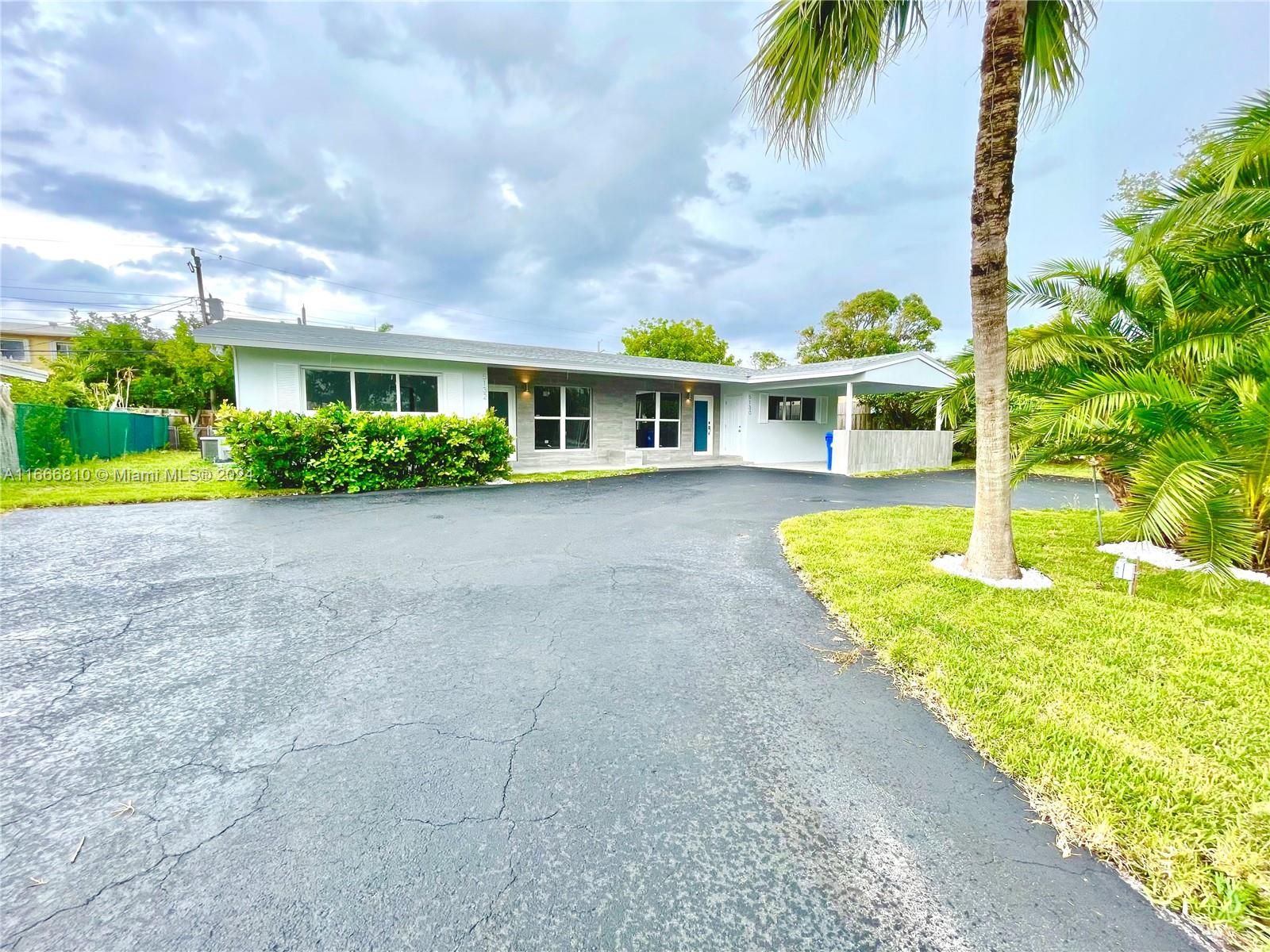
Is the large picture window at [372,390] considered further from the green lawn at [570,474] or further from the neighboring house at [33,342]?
the neighboring house at [33,342]

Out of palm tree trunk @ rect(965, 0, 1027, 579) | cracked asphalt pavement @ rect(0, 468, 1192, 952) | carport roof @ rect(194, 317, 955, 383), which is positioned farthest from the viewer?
carport roof @ rect(194, 317, 955, 383)

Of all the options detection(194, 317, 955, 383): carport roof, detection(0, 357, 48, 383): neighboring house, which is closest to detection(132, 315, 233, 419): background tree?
detection(0, 357, 48, 383): neighboring house

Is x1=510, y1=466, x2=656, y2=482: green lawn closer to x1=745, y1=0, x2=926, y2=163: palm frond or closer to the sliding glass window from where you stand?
the sliding glass window

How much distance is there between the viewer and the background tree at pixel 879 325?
87.8 ft

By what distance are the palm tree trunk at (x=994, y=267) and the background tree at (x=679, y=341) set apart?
1249 inches

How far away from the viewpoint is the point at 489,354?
1291 centimetres

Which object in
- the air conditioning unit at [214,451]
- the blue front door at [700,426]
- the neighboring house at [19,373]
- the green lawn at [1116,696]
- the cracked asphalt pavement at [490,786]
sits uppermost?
the neighboring house at [19,373]

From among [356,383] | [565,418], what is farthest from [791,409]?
[356,383]

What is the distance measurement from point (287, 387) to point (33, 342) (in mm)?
37973

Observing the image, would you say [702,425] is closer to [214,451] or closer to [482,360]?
[482,360]

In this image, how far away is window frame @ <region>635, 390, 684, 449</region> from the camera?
16.8 m

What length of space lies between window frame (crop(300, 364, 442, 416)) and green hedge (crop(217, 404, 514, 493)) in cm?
87

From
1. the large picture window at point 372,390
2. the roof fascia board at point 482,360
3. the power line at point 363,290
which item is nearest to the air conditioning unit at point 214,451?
the large picture window at point 372,390

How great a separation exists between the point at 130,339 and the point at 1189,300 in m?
37.5
